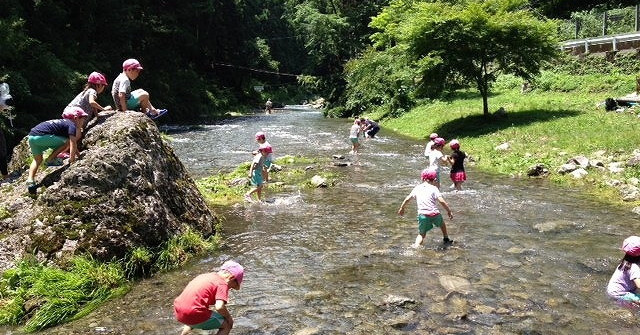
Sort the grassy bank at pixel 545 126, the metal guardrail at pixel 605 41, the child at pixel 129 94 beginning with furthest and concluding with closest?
1. the metal guardrail at pixel 605 41
2. the grassy bank at pixel 545 126
3. the child at pixel 129 94

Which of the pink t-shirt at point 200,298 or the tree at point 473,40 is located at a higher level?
the tree at point 473,40

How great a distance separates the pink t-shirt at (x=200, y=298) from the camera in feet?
19.0

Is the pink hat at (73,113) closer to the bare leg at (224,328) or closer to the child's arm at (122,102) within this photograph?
the child's arm at (122,102)

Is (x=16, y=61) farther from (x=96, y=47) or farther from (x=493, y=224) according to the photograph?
(x=493, y=224)

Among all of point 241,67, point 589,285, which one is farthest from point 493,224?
point 241,67

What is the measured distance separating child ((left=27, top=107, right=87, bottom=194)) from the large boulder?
9.9 inches

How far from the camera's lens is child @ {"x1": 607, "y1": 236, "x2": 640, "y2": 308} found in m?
7.29

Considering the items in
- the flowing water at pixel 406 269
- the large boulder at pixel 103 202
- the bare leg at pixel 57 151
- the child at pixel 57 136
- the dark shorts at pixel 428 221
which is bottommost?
the flowing water at pixel 406 269

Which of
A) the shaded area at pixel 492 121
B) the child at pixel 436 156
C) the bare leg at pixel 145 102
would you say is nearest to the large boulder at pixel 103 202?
the bare leg at pixel 145 102

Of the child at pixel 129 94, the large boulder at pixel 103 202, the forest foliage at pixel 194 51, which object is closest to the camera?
the large boulder at pixel 103 202

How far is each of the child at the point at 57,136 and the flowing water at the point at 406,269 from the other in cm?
288

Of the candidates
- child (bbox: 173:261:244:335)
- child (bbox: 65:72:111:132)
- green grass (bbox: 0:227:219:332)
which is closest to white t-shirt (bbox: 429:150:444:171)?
green grass (bbox: 0:227:219:332)

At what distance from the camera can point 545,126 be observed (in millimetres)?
23531

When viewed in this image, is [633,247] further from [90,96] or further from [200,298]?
[90,96]
